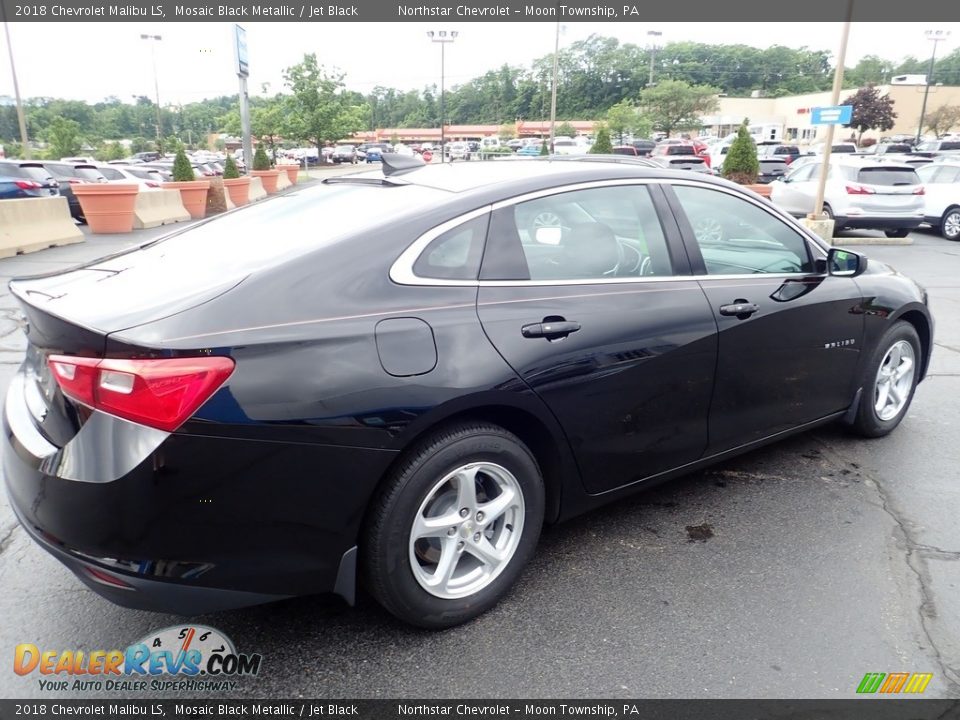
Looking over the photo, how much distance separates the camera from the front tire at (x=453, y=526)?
2385 mm

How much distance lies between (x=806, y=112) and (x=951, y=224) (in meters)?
62.4

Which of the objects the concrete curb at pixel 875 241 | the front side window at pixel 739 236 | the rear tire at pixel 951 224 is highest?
the front side window at pixel 739 236

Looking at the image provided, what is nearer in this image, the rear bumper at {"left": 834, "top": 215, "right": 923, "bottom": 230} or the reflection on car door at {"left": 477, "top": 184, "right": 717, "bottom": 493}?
the reflection on car door at {"left": 477, "top": 184, "right": 717, "bottom": 493}

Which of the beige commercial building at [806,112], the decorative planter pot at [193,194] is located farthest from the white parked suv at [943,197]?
the beige commercial building at [806,112]

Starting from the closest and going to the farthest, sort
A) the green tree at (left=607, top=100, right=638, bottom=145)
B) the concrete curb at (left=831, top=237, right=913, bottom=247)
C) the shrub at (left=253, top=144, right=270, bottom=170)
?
1. the concrete curb at (left=831, top=237, right=913, bottom=247)
2. the shrub at (left=253, top=144, right=270, bottom=170)
3. the green tree at (left=607, top=100, right=638, bottom=145)

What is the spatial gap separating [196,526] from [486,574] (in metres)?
1.13

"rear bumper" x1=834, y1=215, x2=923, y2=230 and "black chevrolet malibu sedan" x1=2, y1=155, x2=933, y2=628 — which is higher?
"black chevrolet malibu sedan" x1=2, y1=155, x2=933, y2=628

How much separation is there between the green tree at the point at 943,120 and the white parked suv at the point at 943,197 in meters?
49.1

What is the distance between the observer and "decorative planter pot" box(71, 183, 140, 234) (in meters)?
14.8

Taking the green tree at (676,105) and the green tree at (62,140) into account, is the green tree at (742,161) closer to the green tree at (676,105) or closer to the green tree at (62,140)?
the green tree at (62,140)

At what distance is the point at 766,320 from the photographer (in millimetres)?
3473

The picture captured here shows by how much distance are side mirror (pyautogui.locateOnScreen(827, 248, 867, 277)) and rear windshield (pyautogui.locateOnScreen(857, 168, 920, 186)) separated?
12.2m

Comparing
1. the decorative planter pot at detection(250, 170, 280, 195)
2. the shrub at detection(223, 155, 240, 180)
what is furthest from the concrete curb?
the decorative planter pot at detection(250, 170, 280, 195)

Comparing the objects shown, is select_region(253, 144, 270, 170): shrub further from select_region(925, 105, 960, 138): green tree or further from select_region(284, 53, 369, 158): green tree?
select_region(925, 105, 960, 138): green tree
